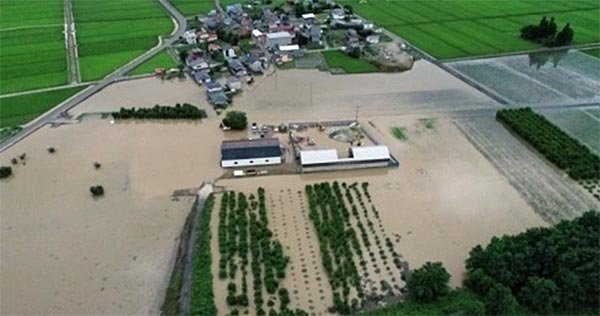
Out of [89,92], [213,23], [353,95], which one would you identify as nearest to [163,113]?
[89,92]

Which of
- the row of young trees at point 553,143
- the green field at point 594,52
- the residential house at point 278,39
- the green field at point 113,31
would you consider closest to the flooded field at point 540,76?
the green field at point 594,52

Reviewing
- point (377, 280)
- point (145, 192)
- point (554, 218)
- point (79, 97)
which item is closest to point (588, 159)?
point (554, 218)

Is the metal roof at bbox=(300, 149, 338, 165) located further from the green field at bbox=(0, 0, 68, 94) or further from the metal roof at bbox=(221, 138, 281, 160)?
the green field at bbox=(0, 0, 68, 94)

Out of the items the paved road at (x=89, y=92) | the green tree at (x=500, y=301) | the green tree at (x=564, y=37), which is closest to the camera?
the green tree at (x=500, y=301)

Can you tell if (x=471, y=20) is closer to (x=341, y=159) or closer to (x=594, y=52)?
(x=594, y=52)

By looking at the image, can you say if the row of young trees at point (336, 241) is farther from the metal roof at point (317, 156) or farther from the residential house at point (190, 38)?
the residential house at point (190, 38)

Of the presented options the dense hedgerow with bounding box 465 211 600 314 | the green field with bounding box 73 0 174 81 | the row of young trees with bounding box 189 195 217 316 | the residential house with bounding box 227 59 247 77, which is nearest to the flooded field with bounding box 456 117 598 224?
the dense hedgerow with bounding box 465 211 600 314
